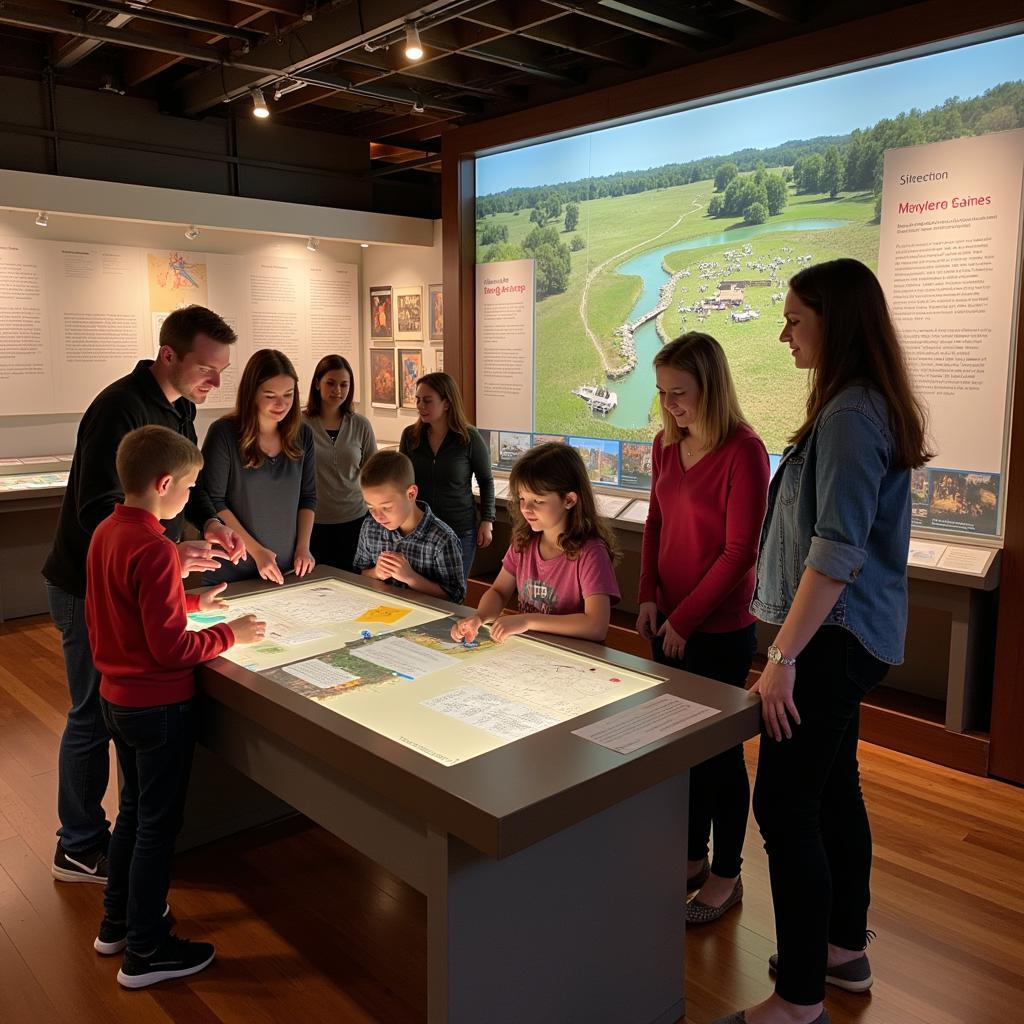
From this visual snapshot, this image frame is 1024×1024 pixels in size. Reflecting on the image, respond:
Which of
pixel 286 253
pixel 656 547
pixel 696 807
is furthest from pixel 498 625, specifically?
pixel 286 253

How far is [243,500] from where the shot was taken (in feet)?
10.2

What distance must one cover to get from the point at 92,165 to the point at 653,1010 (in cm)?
584

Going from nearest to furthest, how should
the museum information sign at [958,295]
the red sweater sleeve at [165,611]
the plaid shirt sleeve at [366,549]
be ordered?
the red sweater sleeve at [165,611] → the plaid shirt sleeve at [366,549] → the museum information sign at [958,295]

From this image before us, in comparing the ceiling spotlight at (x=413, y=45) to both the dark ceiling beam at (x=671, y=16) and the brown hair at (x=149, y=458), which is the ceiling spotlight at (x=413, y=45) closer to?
the dark ceiling beam at (x=671, y=16)

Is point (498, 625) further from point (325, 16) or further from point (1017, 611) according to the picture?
point (325, 16)

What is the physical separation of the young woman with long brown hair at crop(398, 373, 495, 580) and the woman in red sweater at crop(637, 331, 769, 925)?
1.51 m

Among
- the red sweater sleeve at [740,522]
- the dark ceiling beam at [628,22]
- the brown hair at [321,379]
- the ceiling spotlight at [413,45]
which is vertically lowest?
the red sweater sleeve at [740,522]

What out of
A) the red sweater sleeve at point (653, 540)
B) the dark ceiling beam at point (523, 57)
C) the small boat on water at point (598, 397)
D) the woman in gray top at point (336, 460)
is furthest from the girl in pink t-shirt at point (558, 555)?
the dark ceiling beam at point (523, 57)

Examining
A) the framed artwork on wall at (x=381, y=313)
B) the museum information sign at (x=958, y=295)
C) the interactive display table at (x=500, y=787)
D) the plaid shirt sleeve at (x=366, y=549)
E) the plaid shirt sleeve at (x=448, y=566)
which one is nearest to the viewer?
the interactive display table at (x=500, y=787)

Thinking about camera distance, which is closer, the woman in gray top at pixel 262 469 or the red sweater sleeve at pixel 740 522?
the red sweater sleeve at pixel 740 522

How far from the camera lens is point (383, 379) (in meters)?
7.75

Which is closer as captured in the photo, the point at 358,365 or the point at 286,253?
the point at 286,253

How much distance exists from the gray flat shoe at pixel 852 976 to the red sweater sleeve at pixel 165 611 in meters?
1.66

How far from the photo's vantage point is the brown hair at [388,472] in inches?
112
